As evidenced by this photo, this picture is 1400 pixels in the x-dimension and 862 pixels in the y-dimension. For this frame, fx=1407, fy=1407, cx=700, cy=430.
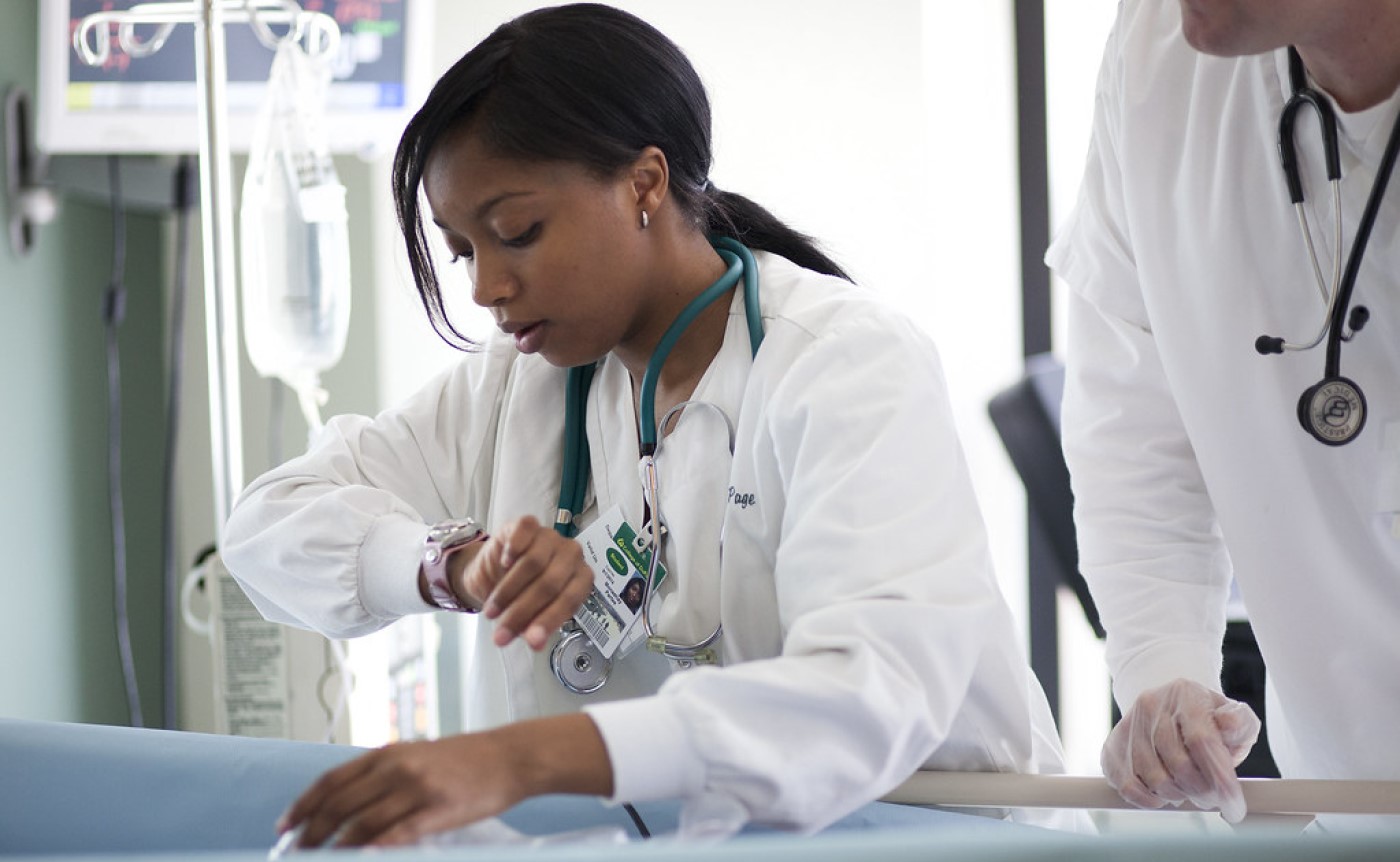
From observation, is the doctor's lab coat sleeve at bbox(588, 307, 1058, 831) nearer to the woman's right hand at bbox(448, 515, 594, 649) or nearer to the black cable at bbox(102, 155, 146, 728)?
the woman's right hand at bbox(448, 515, 594, 649)

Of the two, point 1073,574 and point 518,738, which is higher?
point 518,738

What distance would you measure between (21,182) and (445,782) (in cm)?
238

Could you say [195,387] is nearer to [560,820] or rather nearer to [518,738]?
[560,820]

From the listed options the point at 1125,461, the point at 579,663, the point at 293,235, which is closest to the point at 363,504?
the point at 579,663

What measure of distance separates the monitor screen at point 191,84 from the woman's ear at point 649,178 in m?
1.63

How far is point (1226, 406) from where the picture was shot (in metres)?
1.32

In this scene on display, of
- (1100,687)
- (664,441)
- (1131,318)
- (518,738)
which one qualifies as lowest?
(1100,687)

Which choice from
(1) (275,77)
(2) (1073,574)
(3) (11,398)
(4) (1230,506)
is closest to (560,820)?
(4) (1230,506)

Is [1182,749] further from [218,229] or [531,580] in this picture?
[218,229]

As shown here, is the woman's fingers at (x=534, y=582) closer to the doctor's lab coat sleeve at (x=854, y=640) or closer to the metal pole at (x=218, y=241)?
the doctor's lab coat sleeve at (x=854, y=640)

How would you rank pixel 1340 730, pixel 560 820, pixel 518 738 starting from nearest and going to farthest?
pixel 518 738, pixel 560 820, pixel 1340 730

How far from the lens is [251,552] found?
1479 mm

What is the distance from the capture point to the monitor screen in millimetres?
2742

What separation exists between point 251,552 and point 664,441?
18.7 inches
